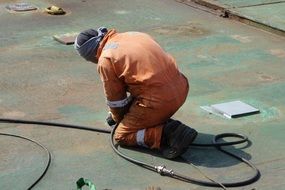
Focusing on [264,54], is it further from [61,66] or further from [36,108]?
[36,108]

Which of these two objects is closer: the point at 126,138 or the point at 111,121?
the point at 126,138

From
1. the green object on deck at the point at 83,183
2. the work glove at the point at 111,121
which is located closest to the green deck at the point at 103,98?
the work glove at the point at 111,121

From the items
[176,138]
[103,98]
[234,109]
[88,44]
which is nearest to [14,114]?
[103,98]

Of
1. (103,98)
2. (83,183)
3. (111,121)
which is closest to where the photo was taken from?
(83,183)

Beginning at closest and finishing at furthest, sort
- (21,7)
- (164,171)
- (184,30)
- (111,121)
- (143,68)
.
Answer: (164,171) → (143,68) → (111,121) → (184,30) → (21,7)

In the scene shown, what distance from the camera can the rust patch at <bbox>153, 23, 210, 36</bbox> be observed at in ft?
26.7

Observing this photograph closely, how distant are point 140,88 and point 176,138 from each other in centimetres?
48

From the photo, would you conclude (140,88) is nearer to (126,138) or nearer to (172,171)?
(126,138)

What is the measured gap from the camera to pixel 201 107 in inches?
221

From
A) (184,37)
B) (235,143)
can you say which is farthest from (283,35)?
(235,143)

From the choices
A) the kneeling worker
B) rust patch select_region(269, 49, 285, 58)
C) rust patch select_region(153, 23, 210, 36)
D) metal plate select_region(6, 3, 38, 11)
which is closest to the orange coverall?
the kneeling worker

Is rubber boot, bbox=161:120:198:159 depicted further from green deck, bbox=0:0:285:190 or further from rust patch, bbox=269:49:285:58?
rust patch, bbox=269:49:285:58

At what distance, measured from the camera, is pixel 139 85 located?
14.9 ft

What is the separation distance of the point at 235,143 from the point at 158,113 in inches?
28.2
